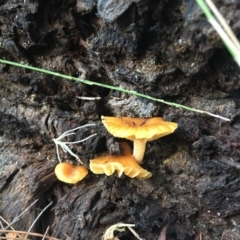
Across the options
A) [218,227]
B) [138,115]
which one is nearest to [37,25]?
[138,115]

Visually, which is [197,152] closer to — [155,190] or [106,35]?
[155,190]

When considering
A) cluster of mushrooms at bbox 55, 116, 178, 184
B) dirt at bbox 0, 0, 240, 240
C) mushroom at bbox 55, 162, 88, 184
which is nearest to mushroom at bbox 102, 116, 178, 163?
cluster of mushrooms at bbox 55, 116, 178, 184

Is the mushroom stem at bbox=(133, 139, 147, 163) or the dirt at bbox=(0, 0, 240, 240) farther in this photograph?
the mushroom stem at bbox=(133, 139, 147, 163)

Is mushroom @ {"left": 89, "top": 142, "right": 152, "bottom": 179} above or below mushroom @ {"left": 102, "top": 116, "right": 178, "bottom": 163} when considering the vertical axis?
below

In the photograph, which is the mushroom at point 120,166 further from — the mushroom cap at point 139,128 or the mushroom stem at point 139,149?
the mushroom cap at point 139,128

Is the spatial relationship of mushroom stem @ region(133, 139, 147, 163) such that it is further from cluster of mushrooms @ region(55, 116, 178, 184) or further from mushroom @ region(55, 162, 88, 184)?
mushroom @ region(55, 162, 88, 184)

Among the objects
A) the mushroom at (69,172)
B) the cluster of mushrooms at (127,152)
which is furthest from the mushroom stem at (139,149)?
the mushroom at (69,172)
